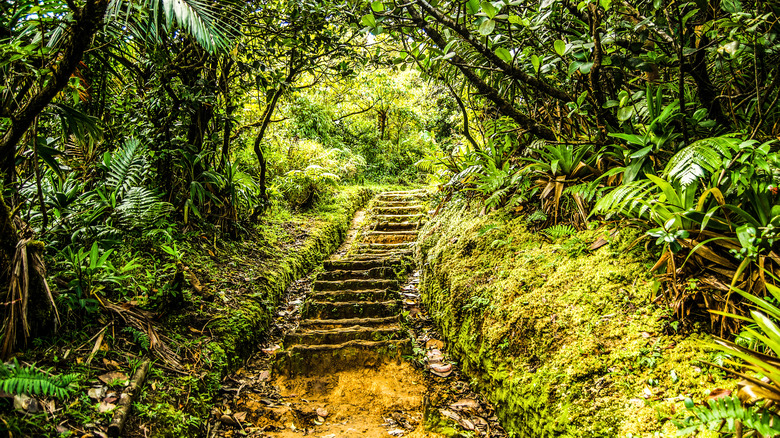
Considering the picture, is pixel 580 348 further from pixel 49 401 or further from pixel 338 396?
pixel 49 401

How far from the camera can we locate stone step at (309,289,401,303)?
4430mm

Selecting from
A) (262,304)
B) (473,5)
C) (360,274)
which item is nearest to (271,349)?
(262,304)

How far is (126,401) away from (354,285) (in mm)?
2912

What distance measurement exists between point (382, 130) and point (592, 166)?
10351mm

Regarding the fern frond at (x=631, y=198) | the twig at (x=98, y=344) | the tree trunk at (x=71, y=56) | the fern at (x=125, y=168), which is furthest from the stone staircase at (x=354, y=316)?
the tree trunk at (x=71, y=56)

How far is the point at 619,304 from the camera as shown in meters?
2.08

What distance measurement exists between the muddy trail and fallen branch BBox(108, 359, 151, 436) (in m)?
0.60

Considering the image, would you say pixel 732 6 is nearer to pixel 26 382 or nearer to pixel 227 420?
pixel 26 382

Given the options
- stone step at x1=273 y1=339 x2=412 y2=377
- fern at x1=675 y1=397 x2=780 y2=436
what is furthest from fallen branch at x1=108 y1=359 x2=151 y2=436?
fern at x1=675 y1=397 x2=780 y2=436

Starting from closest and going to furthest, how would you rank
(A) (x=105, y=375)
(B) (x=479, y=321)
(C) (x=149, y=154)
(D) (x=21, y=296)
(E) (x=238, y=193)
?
(D) (x=21, y=296), (A) (x=105, y=375), (B) (x=479, y=321), (C) (x=149, y=154), (E) (x=238, y=193)

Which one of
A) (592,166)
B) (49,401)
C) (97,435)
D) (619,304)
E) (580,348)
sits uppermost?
(592,166)

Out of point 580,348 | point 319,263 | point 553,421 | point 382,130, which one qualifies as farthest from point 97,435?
point 382,130

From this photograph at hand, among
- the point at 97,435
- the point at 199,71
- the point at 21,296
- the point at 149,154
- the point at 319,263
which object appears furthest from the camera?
the point at 319,263

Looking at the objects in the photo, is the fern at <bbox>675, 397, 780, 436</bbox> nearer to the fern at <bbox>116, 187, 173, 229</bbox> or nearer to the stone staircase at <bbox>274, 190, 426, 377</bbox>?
the stone staircase at <bbox>274, 190, 426, 377</bbox>
